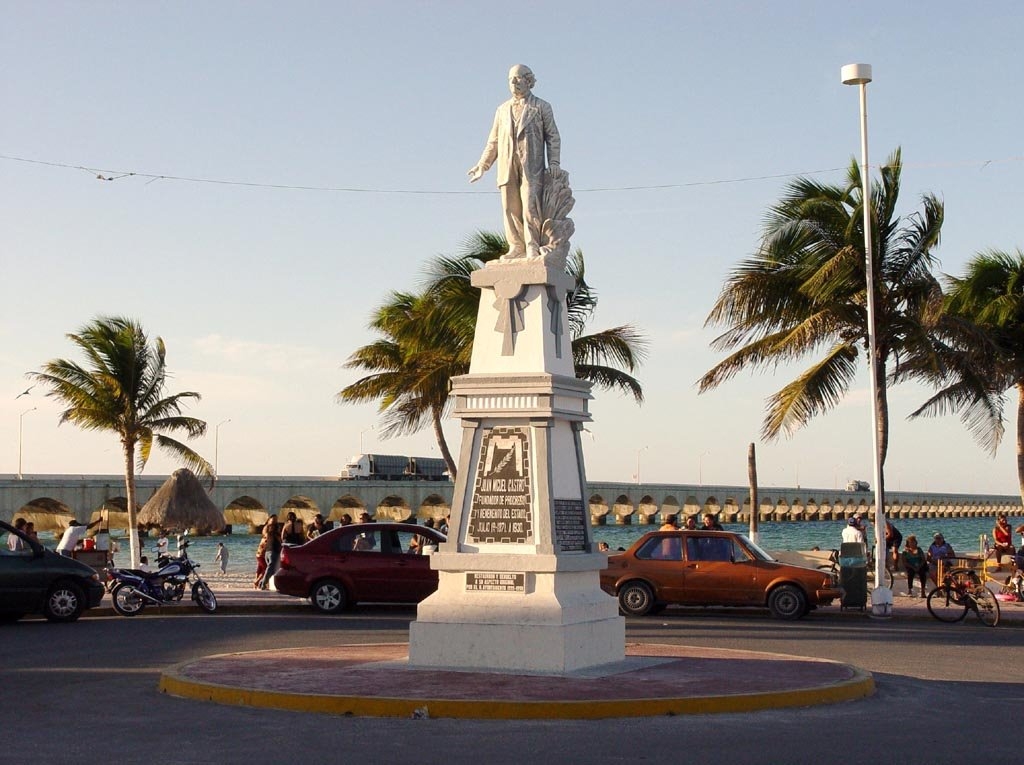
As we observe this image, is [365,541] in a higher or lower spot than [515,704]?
higher

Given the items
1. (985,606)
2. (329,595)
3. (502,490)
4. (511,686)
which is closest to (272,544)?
(329,595)

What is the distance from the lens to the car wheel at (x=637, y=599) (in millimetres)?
23375

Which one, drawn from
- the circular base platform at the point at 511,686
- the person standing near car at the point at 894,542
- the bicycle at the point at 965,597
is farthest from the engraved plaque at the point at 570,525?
the person standing near car at the point at 894,542

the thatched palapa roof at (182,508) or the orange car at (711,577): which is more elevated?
the thatched palapa roof at (182,508)

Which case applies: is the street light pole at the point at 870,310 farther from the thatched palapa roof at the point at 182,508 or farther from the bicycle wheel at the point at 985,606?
the thatched palapa roof at the point at 182,508

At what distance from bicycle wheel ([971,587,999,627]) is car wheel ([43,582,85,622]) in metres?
14.3

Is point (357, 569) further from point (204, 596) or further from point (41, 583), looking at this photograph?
point (41, 583)

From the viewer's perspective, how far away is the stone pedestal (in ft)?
44.4

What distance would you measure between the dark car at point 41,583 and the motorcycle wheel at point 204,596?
1.66m

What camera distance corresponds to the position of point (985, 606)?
22.0 meters

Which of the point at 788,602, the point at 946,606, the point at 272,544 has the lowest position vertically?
the point at 946,606

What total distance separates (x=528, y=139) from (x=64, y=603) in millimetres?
11913

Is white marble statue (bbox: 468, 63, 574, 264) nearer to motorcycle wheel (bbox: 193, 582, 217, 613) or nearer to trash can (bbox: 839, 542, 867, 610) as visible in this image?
motorcycle wheel (bbox: 193, 582, 217, 613)

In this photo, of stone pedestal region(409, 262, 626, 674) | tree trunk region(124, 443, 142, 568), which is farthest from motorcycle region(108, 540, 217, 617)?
stone pedestal region(409, 262, 626, 674)
